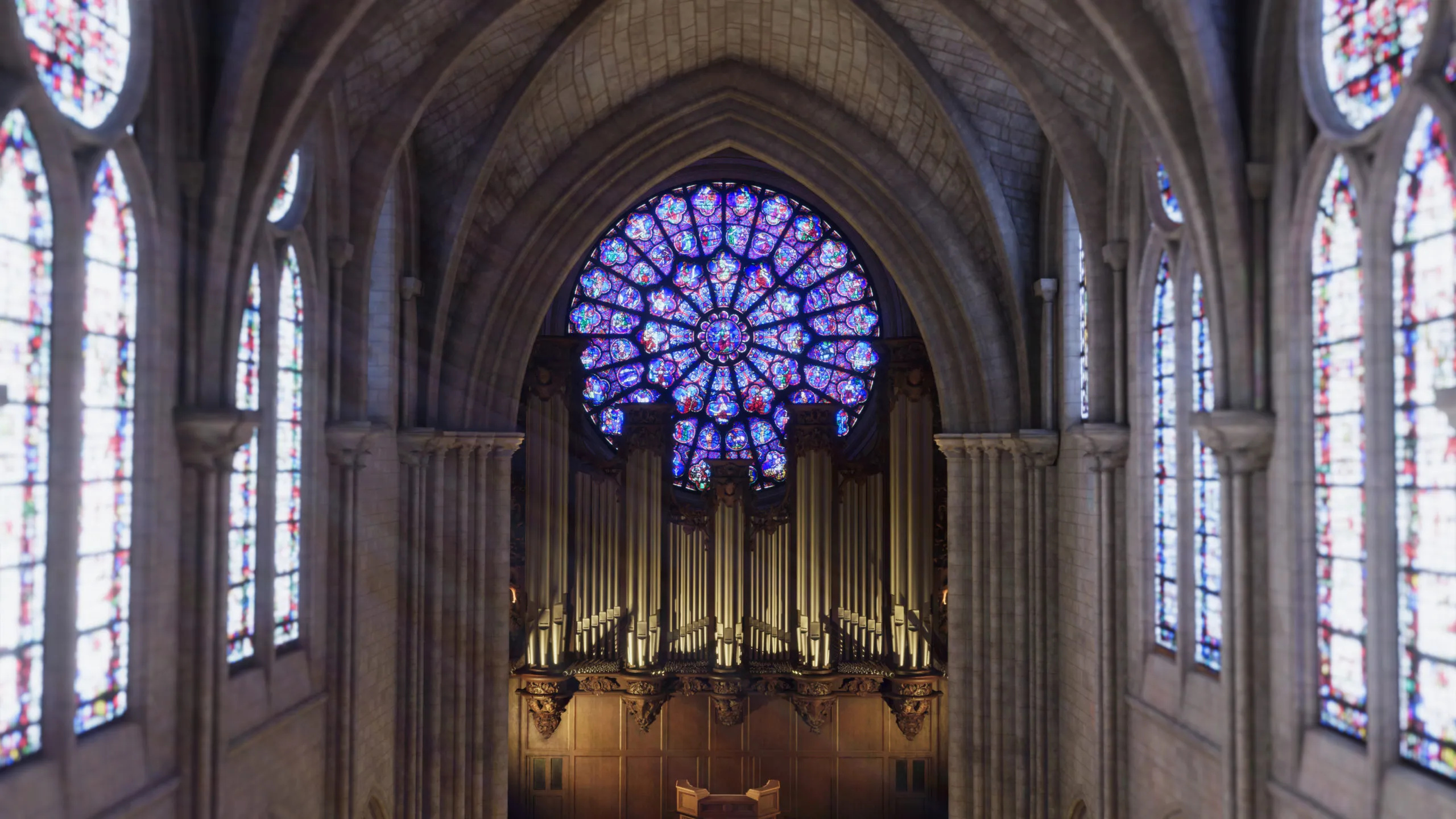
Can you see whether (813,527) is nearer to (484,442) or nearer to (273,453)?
(484,442)

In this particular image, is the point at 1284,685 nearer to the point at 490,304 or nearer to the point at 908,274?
the point at 908,274

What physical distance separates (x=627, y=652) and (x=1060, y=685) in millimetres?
6221

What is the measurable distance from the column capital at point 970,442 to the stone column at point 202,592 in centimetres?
823

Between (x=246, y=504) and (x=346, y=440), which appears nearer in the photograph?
(x=246, y=504)

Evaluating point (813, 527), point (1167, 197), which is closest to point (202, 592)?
point (1167, 197)

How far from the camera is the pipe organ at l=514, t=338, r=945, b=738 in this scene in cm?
1630

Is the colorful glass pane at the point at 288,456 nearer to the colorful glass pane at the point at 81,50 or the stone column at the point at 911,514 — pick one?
the colorful glass pane at the point at 81,50

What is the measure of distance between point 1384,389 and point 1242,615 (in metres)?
1.98

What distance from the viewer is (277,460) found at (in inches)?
374

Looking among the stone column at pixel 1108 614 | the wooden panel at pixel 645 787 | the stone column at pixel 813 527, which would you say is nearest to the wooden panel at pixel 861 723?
the stone column at pixel 813 527

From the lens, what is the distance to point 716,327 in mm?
18828

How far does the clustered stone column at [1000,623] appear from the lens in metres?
12.8

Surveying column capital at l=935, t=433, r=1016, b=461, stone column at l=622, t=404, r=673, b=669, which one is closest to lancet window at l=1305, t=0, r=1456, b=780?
column capital at l=935, t=433, r=1016, b=461

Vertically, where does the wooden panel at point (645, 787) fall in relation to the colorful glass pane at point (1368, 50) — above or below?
below
